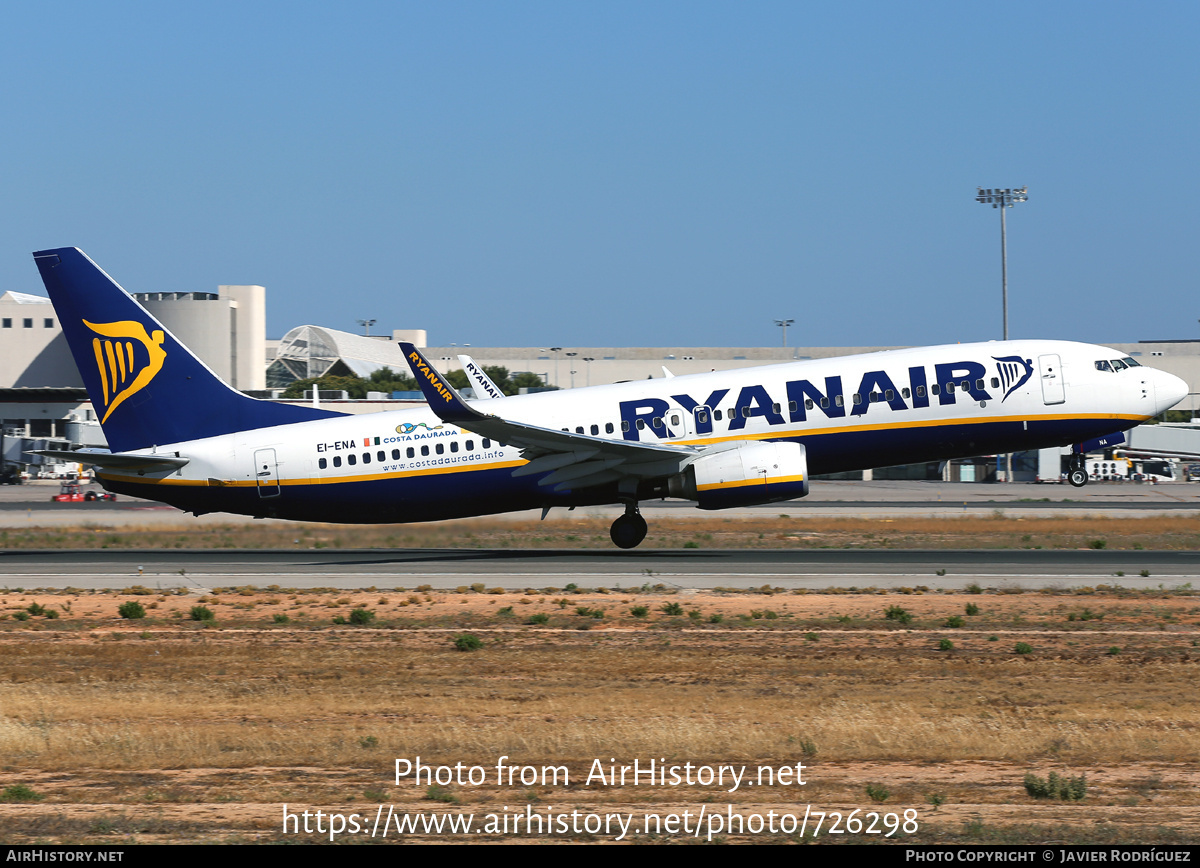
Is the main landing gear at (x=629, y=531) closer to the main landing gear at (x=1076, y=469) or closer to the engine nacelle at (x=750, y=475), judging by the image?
the engine nacelle at (x=750, y=475)

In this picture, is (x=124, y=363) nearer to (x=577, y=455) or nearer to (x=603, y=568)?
(x=577, y=455)

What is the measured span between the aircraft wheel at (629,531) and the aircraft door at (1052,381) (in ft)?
36.0

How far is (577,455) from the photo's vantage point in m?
29.1

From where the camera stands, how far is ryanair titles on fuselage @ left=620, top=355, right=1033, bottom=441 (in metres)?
28.9

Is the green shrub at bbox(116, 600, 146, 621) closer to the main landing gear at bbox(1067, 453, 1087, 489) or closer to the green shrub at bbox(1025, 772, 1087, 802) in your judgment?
the green shrub at bbox(1025, 772, 1087, 802)

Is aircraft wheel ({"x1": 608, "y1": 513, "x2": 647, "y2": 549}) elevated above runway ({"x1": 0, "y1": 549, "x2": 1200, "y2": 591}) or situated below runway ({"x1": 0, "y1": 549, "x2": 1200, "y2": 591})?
above

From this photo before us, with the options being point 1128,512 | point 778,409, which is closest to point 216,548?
point 778,409

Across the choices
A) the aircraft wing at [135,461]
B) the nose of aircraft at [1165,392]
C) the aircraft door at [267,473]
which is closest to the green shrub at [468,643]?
the aircraft door at [267,473]

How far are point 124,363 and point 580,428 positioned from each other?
11872 millimetres

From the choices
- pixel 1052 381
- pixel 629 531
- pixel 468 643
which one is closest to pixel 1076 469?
pixel 1052 381

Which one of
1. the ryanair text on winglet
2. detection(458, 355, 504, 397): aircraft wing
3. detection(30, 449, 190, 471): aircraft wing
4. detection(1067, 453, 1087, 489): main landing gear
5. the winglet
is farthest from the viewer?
detection(458, 355, 504, 397): aircraft wing

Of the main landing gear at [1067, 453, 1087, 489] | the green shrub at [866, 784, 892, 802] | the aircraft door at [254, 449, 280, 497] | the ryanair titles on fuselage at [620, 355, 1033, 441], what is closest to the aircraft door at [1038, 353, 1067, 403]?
the ryanair titles on fuselage at [620, 355, 1033, 441]

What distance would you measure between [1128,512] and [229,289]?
105365 mm

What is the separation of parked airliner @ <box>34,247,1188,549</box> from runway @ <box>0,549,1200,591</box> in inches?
64.5
